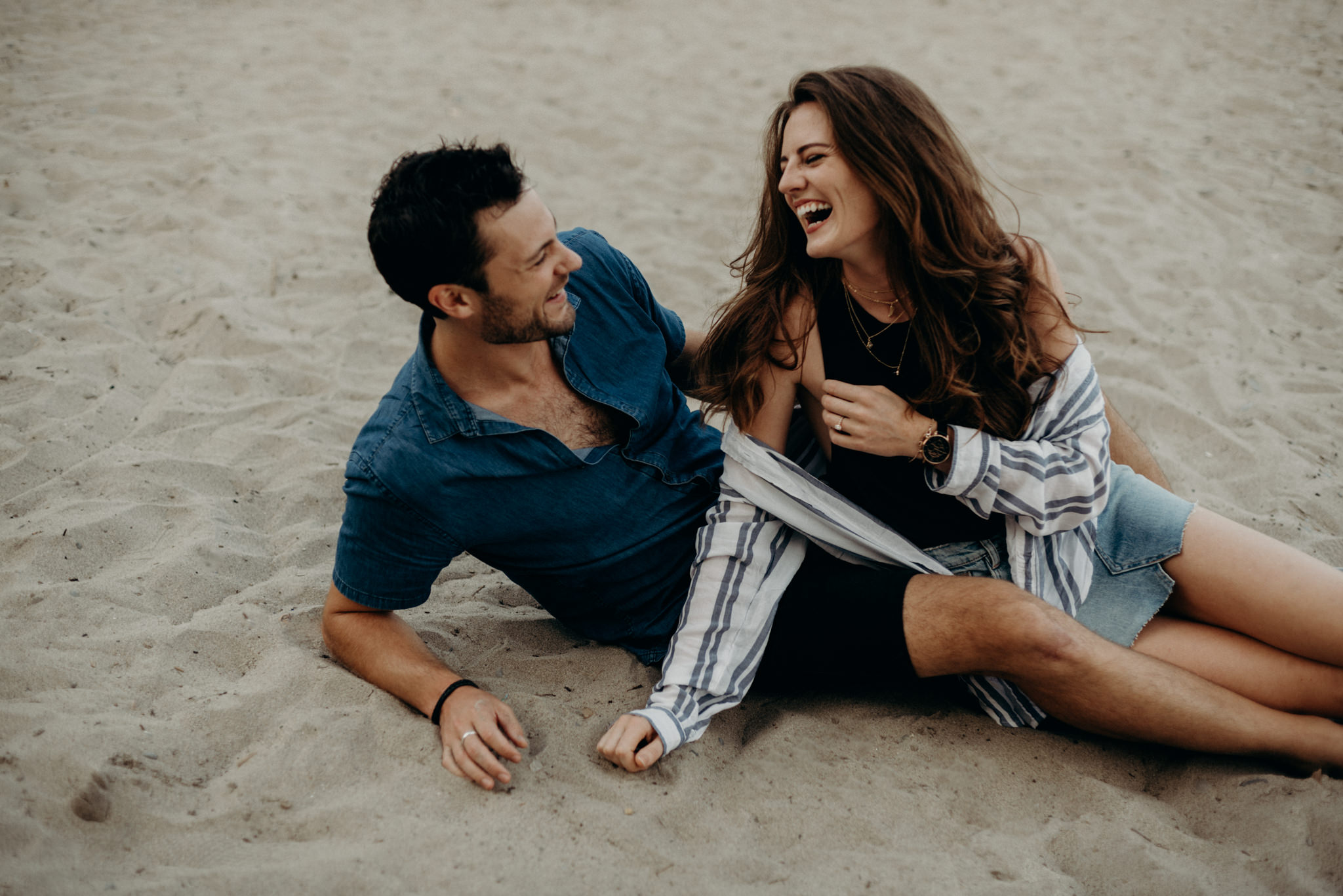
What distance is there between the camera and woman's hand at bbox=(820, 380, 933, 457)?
2248 mm

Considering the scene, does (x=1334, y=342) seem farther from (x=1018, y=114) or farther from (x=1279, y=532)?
(x=1018, y=114)

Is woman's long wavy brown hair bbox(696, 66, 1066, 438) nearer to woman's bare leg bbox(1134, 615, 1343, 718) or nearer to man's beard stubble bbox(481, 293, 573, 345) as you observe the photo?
man's beard stubble bbox(481, 293, 573, 345)

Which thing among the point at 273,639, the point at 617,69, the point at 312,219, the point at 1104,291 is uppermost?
the point at 617,69

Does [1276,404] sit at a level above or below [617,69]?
below

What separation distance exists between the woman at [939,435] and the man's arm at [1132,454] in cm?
25

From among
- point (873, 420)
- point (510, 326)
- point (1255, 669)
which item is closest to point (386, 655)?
point (510, 326)

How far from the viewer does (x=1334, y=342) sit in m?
4.15

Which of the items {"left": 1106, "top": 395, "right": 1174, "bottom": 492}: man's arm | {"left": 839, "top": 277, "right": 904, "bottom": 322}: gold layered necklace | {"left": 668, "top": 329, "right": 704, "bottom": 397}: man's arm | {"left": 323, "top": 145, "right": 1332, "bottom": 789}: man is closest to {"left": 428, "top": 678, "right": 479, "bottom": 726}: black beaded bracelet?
{"left": 323, "top": 145, "right": 1332, "bottom": 789}: man

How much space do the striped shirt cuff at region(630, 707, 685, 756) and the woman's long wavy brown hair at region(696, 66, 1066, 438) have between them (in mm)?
766

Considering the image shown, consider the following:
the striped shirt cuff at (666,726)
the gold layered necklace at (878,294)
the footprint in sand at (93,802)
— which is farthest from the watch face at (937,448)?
the footprint in sand at (93,802)

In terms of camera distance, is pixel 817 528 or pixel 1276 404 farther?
pixel 1276 404

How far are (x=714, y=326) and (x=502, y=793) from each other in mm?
1258

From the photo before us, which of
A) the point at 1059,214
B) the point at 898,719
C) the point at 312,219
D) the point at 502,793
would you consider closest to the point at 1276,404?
the point at 1059,214

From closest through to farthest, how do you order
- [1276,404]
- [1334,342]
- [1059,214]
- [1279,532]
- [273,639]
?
1. [273,639]
2. [1279,532]
3. [1276,404]
4. [1334,342]
5. [1059,214]
